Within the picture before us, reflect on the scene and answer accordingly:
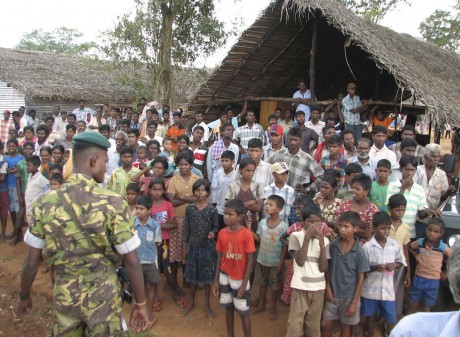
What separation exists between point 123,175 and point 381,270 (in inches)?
130

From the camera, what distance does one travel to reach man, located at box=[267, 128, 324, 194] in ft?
17.1

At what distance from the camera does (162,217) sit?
15.2 ft

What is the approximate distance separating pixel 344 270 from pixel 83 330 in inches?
89.5

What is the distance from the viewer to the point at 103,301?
245 cm

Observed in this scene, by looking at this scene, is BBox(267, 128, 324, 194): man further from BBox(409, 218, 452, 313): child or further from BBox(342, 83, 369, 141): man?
BBox(342, 83, 369, 141): man

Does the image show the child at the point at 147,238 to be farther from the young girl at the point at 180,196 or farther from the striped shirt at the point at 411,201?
the striped shirt at the point at 411,201

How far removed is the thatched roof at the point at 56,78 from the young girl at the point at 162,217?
10.6 metres

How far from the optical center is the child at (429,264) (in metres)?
3.92

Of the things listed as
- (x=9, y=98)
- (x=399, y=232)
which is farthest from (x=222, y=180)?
(x=9, y=98)

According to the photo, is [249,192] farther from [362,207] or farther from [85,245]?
[85,245]

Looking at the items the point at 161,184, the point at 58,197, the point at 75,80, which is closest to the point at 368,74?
the point at 161,184

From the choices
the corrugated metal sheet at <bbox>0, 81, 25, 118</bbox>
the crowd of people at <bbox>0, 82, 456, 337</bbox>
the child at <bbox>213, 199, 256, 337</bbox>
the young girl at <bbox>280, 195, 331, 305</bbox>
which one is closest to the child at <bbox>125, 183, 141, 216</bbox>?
the crowd of people at <bbox>0, 82, 456, 337</bbox>

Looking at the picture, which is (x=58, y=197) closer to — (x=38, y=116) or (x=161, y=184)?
(x=161, y=184)

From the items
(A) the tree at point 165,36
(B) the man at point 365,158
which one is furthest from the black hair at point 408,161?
(A) the tree at point 165,36
